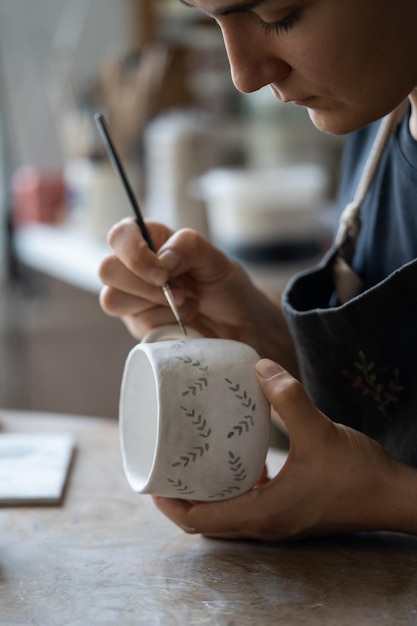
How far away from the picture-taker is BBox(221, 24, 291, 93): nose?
0.62 metres

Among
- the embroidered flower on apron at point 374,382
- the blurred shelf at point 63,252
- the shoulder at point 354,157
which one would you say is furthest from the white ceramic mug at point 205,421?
the blurred shelf at point 63,252

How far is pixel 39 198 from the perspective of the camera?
2594mm

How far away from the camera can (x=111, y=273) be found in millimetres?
871

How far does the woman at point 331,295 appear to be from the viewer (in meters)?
0.62

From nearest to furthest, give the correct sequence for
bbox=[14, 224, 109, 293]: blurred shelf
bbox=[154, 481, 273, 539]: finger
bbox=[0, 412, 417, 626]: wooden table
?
bbox=[0, 412, 417, 626]: wooden table
bbox=[154, 481, 273, 539]: finger
bbox=[14, 224, 109, 293]: blurred shelf

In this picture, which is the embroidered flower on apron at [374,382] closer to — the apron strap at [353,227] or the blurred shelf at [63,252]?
the apron strap at [353,227]

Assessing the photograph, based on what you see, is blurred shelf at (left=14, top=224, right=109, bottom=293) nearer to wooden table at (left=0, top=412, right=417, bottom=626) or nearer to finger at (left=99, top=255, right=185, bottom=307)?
finger at (left=99, top=255, right=185, bottom=307)

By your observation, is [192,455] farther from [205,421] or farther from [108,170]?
[108,170]

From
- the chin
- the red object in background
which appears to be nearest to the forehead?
the chin

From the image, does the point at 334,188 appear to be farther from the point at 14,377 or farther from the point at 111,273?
the point at 111,273

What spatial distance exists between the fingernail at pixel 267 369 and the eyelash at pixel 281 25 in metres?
0.24

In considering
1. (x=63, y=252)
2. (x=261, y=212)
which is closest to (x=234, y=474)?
(x=261, y=212)

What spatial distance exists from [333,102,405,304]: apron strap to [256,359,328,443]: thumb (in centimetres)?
23

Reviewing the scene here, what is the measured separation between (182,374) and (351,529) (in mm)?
181
